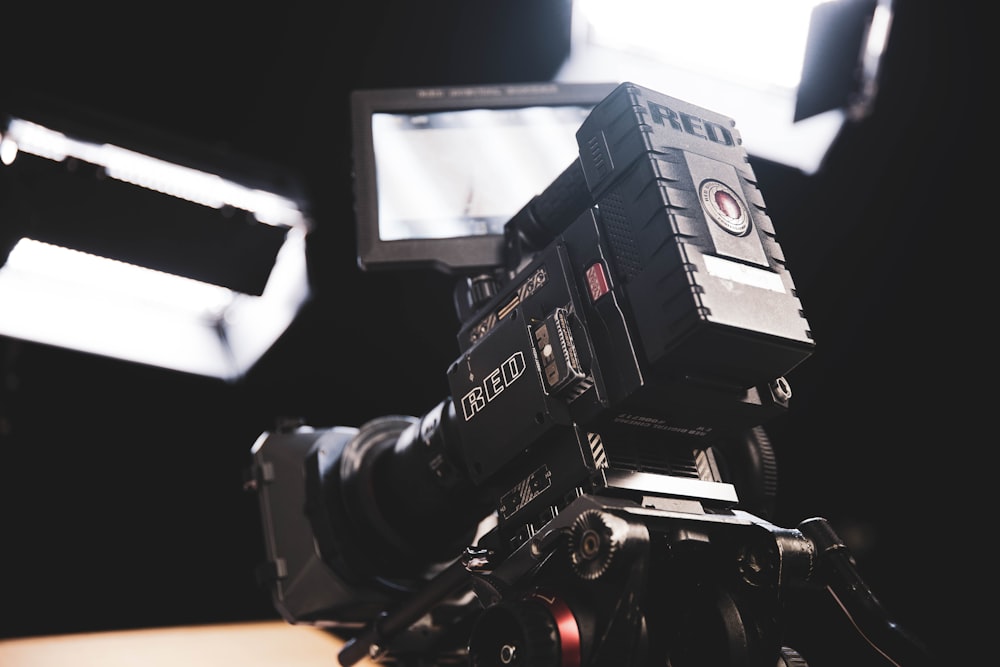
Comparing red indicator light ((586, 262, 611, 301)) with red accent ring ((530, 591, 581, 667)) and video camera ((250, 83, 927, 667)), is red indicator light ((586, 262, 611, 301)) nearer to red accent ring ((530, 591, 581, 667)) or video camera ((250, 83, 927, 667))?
video camera ((250, 83, 927, 667))

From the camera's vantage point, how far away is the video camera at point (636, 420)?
0.84m

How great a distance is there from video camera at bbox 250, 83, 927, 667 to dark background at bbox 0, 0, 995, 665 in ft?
3.16

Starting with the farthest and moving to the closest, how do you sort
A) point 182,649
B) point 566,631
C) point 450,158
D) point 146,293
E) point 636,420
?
point 146,293, point 182,649, point 450,158, point 636,420, point 566,631

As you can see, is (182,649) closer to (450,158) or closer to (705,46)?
(450,158)

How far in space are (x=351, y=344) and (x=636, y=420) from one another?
1531 millimetres

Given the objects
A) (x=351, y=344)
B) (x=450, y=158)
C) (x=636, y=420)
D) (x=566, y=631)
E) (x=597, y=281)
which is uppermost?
(x=351, y=344)

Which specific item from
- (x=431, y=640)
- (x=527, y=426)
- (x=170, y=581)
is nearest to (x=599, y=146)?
(x=527, y=426)

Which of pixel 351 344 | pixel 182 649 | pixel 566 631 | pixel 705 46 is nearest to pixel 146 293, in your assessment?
pixel 351 344

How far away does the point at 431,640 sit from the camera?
135 centimetres

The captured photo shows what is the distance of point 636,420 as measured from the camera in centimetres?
95

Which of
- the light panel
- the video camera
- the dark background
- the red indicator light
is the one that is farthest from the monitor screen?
the light panel

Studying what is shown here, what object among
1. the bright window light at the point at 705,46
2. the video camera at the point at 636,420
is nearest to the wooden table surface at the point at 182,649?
the video camera at the point at 636,420

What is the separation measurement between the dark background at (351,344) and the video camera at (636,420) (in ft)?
3.16

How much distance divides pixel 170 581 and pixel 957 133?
217 centimetres
